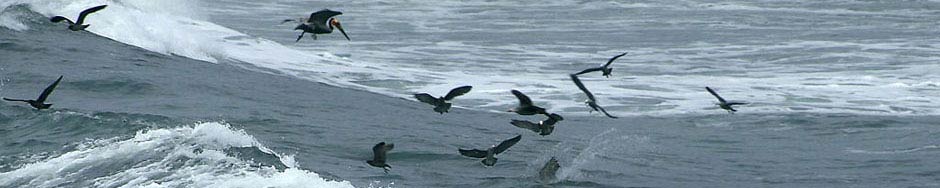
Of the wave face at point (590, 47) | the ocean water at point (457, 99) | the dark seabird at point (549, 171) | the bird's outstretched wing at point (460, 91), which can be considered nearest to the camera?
the bird's outstretched wing at point (460, 91)

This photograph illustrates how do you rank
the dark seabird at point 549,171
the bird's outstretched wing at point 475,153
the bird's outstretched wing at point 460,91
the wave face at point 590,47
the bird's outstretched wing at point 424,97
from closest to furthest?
the bird's outstretched wing at point 460,91, the bird's outstretched wing at point 424,97, the bird's outstretched wing at point 475,153, the dark seabird at point 549,171, the wave face at point 590,47

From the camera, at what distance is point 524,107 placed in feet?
36.1

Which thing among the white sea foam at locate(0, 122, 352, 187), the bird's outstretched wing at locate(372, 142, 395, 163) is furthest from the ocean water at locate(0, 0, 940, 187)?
the bird's outstretched wing at locate(372, 142, 395, 163)

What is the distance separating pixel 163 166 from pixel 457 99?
327 inches

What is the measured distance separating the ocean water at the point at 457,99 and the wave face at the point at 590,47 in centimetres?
8

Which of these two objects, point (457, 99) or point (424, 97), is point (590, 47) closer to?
point (457, 99)

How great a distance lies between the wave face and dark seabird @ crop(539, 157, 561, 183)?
5.17 meters

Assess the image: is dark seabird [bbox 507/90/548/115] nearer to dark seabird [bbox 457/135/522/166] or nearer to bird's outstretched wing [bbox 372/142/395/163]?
dark seabird [bbox 457/135/522/166]

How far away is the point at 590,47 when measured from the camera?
27484 millimetres

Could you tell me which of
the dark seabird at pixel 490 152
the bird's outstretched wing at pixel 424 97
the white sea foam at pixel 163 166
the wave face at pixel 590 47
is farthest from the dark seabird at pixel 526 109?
the wave face at pixel 590 47

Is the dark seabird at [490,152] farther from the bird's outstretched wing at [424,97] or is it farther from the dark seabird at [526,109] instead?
the bird's outstretched wing at [424,97]

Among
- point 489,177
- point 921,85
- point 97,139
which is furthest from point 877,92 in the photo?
point 97,139

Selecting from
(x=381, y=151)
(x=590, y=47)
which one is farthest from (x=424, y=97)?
(x=590, y=47)

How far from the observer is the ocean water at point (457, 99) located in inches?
452
